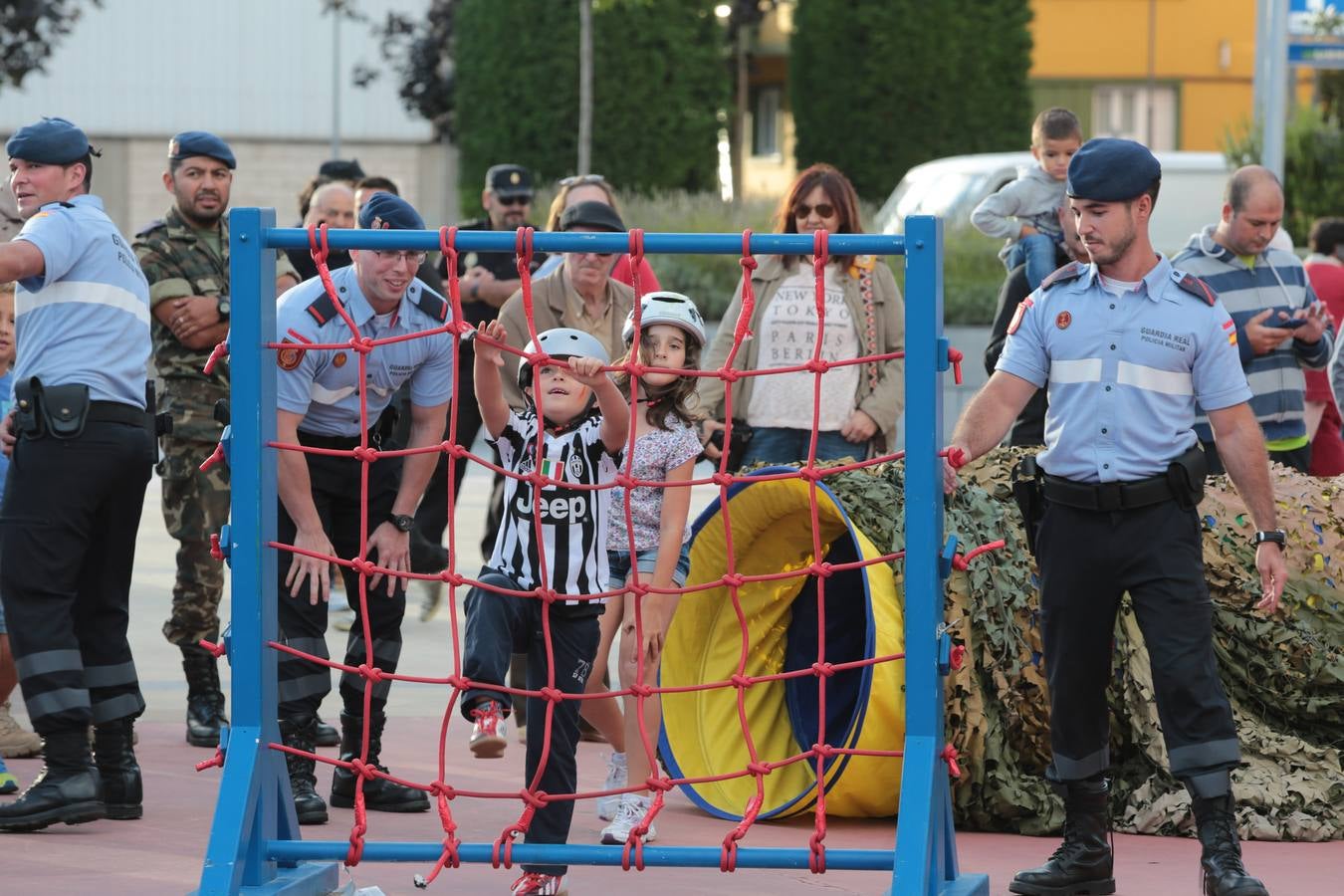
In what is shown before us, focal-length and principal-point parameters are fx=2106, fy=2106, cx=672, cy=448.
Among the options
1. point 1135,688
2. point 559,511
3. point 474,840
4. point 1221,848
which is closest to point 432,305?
point 559,511

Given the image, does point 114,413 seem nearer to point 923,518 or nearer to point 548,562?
point 548,562

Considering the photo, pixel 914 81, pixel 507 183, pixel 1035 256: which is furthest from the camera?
pixel 914 81

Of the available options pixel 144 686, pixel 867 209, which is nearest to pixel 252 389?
pixel 144 686

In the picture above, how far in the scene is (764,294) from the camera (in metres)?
7.31

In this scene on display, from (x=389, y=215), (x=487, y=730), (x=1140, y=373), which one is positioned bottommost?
(x=487, y=730)

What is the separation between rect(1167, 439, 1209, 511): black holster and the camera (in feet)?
16.8

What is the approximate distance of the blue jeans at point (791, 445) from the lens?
7.29 metres

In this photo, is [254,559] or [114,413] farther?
[114,413]

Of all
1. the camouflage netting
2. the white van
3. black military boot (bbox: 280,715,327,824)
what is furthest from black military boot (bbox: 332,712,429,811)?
the white van

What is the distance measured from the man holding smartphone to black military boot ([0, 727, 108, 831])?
12.4 feet

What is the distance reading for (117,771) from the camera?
6.00m

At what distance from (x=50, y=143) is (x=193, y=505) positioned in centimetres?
158

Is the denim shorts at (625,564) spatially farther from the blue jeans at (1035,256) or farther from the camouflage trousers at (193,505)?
the blue jeans at (1035,256)

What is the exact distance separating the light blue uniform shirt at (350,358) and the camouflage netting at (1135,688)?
1268 mm
